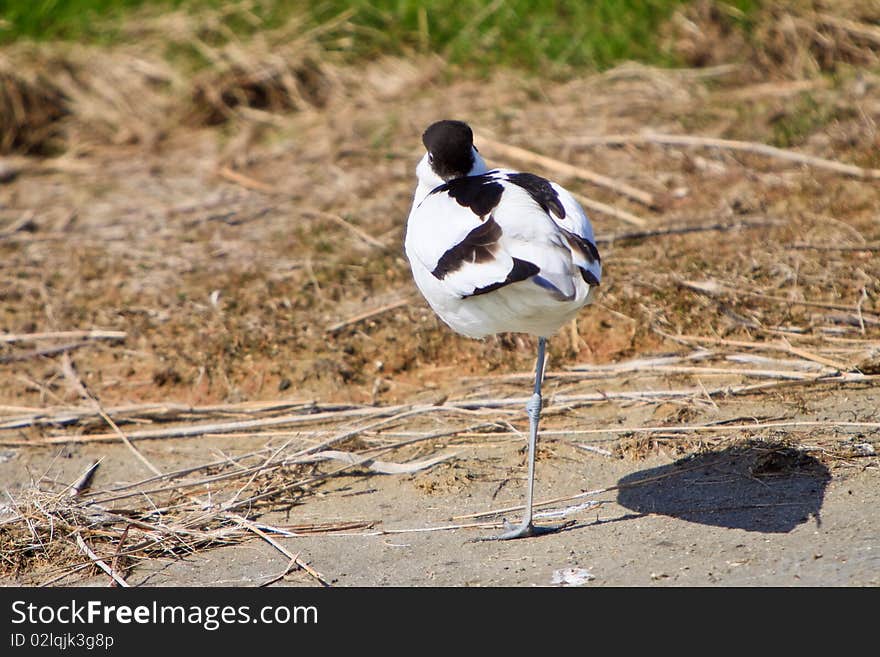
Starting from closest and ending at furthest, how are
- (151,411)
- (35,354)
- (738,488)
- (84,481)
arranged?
(738,488) < (84,481) < (151,411) < (35,354)

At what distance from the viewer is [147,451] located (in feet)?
15.2

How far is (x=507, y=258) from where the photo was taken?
3299 millimetres

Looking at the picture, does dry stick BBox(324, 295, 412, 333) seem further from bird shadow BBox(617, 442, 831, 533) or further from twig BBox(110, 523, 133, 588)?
bird shadow BBox(617, 442, 831, 533)

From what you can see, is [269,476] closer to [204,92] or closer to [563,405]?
[563,405]

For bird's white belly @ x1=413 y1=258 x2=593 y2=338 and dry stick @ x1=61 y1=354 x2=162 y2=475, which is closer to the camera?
bird's white belly @ x1=413 y1=258 x2=593 y2=338

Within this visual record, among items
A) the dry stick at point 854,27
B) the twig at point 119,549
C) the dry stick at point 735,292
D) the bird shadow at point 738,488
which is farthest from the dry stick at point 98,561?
the dry stick at point 854,27

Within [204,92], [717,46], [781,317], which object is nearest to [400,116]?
[204,92]

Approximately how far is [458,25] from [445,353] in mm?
3718

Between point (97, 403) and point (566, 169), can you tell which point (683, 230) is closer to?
point (566, 169)

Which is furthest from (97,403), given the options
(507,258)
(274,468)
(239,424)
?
(507,258)

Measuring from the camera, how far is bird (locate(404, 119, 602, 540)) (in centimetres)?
329

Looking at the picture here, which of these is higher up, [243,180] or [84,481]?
[84,481]

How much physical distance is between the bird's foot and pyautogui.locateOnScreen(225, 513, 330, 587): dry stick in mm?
518

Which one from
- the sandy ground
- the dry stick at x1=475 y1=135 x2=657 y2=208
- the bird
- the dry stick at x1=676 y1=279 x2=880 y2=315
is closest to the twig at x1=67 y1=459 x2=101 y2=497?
the sandy ground
